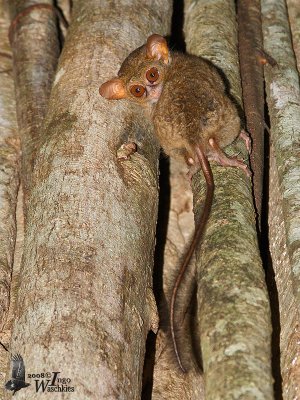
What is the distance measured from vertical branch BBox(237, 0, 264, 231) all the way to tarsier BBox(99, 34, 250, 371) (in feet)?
0.67

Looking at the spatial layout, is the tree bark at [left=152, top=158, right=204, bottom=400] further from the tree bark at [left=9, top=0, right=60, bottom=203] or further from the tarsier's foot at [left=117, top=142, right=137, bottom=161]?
the tree bark at [left=9, top=0, right=60, bottom=203]

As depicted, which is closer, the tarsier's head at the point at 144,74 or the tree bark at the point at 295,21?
the tarsier's head at the point at 144,74

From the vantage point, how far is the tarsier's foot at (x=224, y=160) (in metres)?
4.18


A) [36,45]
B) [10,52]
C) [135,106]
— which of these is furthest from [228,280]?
[10,52]

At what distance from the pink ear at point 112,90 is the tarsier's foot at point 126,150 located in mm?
367

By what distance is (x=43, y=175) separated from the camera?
402 cm

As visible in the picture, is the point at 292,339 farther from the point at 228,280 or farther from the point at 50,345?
the point at 50,345

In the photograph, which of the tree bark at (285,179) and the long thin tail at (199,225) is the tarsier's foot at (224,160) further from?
the tree bark at (285,179)

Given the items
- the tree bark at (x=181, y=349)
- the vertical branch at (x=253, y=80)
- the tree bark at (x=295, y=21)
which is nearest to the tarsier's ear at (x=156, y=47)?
the vertical branch at (x=253, y=80)

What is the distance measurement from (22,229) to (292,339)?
223cm

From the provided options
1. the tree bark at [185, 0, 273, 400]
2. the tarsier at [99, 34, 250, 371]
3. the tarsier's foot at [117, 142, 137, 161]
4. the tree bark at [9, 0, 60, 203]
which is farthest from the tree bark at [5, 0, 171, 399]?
the tree bark at [9, 0, 60, 203]

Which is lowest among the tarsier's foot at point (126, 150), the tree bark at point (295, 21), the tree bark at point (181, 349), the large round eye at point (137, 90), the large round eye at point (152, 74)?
the tree bark at point (181, 349)

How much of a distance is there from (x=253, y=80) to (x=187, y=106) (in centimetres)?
121

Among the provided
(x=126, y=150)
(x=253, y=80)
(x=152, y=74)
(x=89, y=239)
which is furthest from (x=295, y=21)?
(x=89, y=239)
